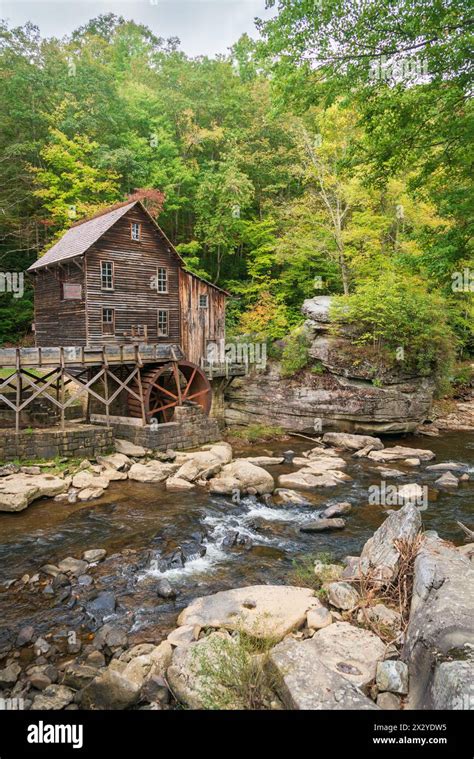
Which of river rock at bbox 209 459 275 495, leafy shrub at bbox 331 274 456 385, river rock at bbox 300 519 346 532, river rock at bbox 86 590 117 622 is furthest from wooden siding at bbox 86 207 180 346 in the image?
river rock at bbox 86 590 117 622

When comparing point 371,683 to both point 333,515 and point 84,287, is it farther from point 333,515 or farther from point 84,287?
point 84,287

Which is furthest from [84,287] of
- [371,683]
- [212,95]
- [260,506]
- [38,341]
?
[212,95]

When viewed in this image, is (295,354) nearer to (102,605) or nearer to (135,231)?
(135,231)

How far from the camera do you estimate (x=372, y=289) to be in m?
18.4

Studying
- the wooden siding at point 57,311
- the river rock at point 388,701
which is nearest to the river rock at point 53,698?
the river rock at point 388,701

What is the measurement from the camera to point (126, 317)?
19.2m

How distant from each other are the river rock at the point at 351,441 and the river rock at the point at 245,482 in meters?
5.52

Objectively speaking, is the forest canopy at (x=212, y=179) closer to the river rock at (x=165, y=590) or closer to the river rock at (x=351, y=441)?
the river rock at (x=351, y=441)

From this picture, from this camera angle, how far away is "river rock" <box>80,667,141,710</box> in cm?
439

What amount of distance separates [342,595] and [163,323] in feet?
53.9

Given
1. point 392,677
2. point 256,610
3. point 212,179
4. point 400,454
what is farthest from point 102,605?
point 212,179

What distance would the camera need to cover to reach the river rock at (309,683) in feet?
11.8

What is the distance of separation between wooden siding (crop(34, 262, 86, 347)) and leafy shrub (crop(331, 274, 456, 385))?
11.3 metres

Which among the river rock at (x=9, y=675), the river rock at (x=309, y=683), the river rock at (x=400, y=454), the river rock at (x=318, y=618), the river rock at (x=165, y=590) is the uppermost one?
the river rock at (x=309, y=683)
